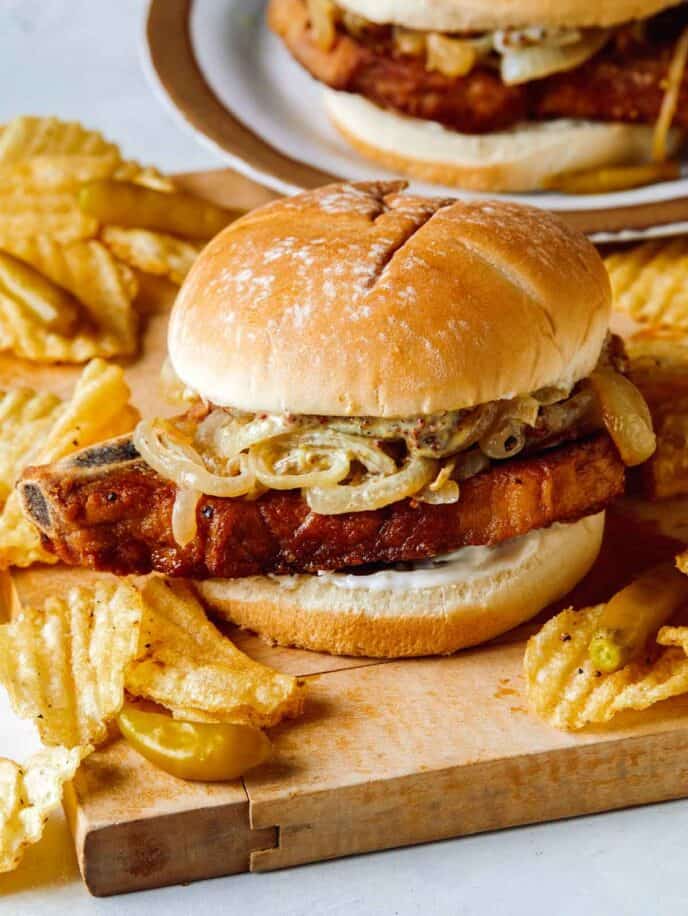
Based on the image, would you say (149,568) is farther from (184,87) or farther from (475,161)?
(184,87)

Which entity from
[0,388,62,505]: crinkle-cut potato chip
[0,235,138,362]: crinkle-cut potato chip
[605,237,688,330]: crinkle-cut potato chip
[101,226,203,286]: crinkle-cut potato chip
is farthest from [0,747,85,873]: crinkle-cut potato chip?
[605,237,688,330]: crinkle-cut potato chip

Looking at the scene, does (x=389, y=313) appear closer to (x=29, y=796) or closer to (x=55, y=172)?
(x=29, y=796)

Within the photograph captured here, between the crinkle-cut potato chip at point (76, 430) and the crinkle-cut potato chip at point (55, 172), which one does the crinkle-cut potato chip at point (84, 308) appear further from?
the crinkle-cut potato chip at point (76, 430)

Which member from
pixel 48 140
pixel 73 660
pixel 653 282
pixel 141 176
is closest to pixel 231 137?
pixel 141 176

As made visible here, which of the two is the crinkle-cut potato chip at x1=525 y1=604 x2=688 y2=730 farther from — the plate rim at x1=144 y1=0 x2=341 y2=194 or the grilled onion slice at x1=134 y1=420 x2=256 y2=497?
the plate rim at x1=144 y1=0 x2=341 y2=194

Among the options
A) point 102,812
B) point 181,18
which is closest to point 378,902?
point 102,812

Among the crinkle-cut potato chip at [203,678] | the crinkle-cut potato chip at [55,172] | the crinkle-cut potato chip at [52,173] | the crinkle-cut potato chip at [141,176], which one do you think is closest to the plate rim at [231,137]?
the crinkle-cut potato chip at [141,176]
